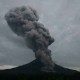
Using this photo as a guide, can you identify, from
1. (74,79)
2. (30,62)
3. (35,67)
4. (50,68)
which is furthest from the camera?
(30,62)

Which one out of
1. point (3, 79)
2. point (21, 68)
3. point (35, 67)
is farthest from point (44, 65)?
point (3, 79)

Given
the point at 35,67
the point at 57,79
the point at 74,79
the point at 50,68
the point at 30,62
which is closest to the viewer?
the point at 57,79

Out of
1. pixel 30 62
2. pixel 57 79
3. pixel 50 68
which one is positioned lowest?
pixel 57 79

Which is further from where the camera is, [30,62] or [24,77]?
[30,62]

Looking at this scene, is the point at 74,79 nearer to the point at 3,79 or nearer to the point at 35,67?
the point at 3,79

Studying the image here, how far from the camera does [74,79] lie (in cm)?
6284

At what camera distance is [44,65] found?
124m

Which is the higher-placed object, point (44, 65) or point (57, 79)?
point (44, 65)

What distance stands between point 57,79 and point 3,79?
2284 centimetres

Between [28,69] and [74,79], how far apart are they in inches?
3628

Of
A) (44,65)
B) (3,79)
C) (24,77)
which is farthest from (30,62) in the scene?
(24,77)

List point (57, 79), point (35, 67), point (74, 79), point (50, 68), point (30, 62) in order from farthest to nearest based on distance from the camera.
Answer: point (30, 62), point (35, 67), point (50, 68), point (74, 79), point (57, 79)

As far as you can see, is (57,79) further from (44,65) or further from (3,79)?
(44,65)

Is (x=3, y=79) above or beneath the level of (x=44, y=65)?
beneath
